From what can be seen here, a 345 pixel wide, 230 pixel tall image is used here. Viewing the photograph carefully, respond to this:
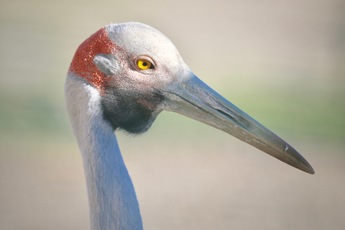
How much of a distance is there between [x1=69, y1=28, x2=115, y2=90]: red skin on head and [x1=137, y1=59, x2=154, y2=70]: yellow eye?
67 mm

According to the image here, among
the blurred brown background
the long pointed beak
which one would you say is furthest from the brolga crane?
the blurred brown background

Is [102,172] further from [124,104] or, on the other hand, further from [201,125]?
[201,125]

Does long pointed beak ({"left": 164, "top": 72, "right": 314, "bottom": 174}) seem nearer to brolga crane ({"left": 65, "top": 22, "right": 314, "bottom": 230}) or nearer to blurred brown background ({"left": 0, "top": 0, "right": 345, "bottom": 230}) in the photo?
brolga crane ({"left": 65, "top": 22, "right": 314, "bottom": 230})

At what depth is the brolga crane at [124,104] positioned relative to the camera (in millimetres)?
1524

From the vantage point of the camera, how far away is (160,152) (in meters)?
3.67

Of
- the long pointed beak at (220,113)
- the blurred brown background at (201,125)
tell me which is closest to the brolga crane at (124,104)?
the long pointed beak at (220,113)

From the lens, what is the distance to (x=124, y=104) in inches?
62.3

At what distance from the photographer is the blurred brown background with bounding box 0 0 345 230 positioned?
131 inches

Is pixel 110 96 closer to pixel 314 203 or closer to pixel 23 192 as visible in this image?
pixel 23 192

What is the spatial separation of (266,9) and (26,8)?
155cm

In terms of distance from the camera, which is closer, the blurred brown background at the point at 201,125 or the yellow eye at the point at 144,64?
the yellow eye at the point at 144,64

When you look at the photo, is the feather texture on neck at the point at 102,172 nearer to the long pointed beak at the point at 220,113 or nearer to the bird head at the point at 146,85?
the bird head at the point at 146,85

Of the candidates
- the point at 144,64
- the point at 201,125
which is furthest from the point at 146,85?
the point at 201,125

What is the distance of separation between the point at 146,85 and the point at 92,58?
0.45 feet
